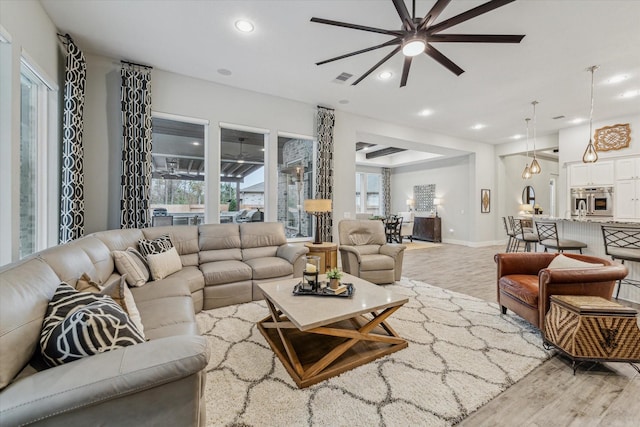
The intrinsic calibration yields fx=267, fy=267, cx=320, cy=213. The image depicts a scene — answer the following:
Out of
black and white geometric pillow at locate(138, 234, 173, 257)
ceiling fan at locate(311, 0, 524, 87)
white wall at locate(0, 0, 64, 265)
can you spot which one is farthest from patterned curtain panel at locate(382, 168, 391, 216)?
white wall at locate(0, 0, 64, 265)

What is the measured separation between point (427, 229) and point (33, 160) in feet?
31.2

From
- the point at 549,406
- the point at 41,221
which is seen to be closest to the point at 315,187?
the point at 41,221

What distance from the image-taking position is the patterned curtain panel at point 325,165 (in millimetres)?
5172

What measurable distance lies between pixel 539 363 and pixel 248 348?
2.35 m

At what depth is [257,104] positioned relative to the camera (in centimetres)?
471

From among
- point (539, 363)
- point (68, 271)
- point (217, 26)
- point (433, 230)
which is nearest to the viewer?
point (68, 271)

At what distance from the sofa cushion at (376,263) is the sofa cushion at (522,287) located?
1448 mm

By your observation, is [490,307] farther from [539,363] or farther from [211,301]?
[211,301]

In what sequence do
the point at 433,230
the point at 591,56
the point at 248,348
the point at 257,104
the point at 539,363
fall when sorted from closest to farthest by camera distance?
the point at 539,363
the point at 248,348
the point at 591,56
the point at 257,104
the point at 433,230

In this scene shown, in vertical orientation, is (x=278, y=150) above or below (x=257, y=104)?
below

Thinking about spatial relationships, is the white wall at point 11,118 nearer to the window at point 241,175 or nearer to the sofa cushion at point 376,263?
the window at point 241,175

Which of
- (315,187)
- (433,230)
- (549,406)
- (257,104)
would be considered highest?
(257,104)

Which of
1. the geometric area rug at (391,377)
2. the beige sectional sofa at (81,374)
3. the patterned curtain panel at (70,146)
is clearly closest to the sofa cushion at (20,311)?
the beige sectional sofa at (81,374)

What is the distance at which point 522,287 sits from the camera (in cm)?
258
